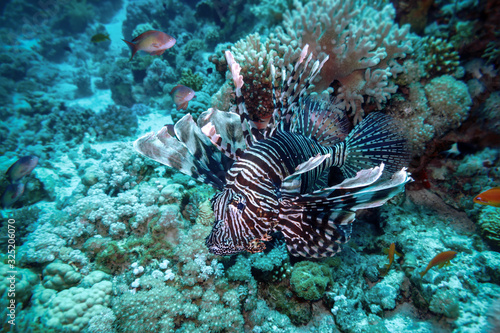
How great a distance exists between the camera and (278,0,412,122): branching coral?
3.51m

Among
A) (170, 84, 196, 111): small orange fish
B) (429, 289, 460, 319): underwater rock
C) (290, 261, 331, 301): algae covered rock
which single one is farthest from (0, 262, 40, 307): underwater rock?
(429, 289, 460, 319): underwater rock

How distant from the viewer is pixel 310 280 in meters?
2.61

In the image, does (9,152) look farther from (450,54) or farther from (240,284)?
(450,54)

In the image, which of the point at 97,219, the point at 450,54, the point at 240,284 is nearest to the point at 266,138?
the point at 240,284

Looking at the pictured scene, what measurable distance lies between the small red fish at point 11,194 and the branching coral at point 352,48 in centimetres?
615

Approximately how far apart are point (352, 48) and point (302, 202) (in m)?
2.95

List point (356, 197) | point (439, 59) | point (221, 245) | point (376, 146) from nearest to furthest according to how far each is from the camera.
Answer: point (356, 197) → point (221, 245) → point (376, 146) → point (439, 59)

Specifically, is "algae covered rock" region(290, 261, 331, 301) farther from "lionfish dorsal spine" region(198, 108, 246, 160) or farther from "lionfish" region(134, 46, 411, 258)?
"lionfish dorsal spine" region(198, 108, 246, 160)

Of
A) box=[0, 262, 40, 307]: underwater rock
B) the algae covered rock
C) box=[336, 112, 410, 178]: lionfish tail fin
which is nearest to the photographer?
box=[0, 262, 40, 307]: underwater rock

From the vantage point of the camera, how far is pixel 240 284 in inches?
107

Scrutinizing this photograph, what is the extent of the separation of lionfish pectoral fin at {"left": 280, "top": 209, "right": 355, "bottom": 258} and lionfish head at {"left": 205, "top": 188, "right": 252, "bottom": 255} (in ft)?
1.38

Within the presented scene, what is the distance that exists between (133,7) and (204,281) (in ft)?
70.1

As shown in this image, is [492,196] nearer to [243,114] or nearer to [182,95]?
[243,114]

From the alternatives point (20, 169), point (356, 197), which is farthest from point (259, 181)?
point (20, 169)
